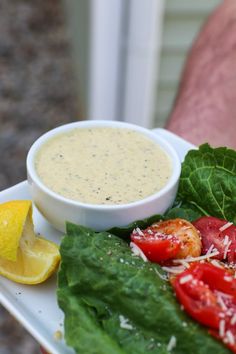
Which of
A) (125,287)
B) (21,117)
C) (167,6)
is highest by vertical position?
(125,287)

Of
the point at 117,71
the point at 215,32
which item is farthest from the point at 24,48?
the point at 215,32

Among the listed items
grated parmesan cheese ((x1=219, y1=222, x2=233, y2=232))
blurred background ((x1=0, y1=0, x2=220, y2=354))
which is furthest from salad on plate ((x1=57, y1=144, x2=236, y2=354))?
blurred background ((x1=0, y1=0, x2=220, y2=354))

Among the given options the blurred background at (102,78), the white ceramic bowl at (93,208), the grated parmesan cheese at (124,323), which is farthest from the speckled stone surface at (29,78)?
the grated parmesan cheese at (124,323)

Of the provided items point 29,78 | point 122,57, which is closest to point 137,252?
point 122,57

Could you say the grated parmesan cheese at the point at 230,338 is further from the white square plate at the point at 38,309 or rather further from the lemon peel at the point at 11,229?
the lemon peel at the point at 11,229

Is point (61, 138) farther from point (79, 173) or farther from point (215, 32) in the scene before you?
point (215, 32)

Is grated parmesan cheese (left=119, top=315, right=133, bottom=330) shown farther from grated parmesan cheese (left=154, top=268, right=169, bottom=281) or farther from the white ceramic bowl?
the white ceramic bowl
